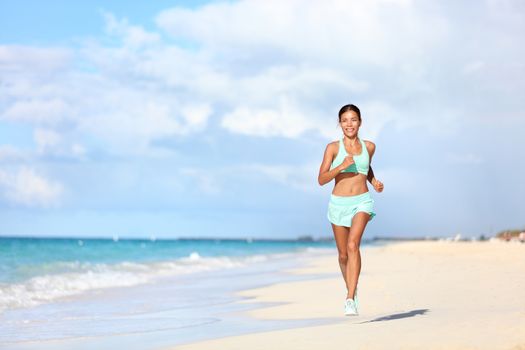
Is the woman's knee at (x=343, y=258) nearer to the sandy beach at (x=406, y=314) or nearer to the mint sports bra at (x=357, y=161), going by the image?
the sandy beach at (x=406, y=314)

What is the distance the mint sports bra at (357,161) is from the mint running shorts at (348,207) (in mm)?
266

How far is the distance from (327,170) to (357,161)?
34cm

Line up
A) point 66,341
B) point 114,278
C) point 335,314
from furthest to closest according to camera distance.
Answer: point 114,278 < point 335,314 < point 66,341

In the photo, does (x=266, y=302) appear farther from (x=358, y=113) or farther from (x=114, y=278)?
(x=114, y=278)

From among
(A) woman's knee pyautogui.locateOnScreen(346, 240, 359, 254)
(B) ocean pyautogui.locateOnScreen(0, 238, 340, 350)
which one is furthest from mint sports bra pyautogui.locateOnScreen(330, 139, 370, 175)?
(B) ocean pyautogui.locateOnScreen(0, 238, 340, 350)

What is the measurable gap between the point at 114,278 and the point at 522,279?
39.4ft

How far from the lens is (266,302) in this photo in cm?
1305

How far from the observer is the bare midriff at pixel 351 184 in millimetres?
8031

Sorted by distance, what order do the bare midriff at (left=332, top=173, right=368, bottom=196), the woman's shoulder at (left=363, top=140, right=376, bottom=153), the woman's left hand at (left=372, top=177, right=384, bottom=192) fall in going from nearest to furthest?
the woman's left hand at (left=372, top=177, right=384, bottom=192) → the bare midriff at (left=332, top=173, right=368, bottom=196) → the woman's shoulder at (left=363, top=140, right=376, bottom=153)

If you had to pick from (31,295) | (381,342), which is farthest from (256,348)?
(31,295)

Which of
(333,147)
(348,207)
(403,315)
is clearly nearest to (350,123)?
(333,147)

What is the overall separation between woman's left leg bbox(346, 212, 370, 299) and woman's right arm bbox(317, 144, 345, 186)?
0.53 meters

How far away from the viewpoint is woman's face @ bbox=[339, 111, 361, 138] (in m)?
7.93

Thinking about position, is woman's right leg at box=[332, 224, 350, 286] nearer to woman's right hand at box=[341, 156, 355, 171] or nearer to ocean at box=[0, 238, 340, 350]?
woman's right hand at box=[341, 156, 355, 171]
